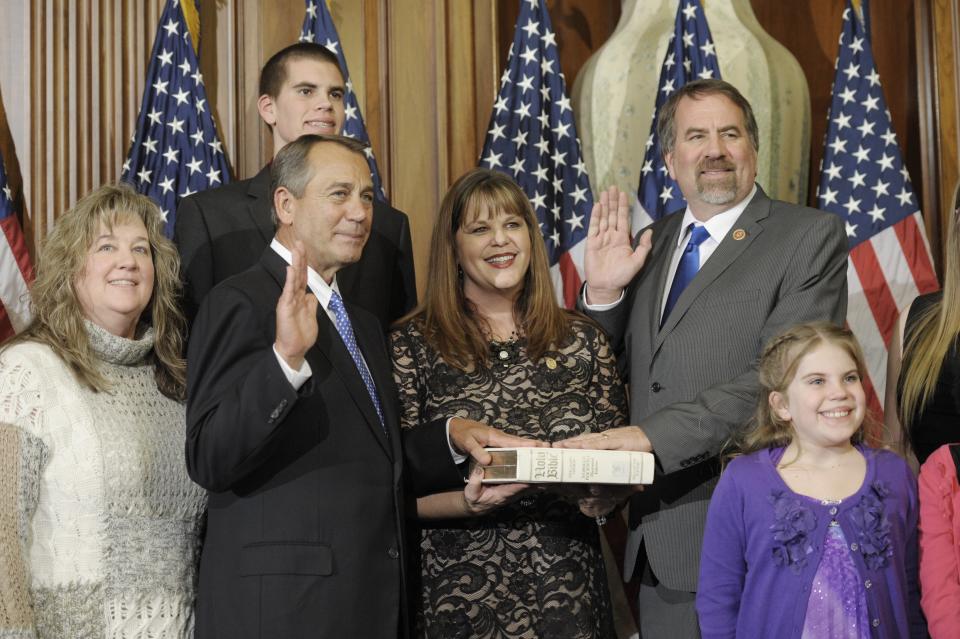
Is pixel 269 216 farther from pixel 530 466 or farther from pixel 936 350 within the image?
pixel 936 350

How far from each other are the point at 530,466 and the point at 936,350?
1235 millimetres

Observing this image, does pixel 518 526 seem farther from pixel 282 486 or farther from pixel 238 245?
pixel 238 245

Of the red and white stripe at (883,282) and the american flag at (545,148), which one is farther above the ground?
the american flag at (545,148)

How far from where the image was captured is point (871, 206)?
4.74 metres

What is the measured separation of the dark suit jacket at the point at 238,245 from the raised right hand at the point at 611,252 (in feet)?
2.18

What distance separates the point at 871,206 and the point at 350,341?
273 cm

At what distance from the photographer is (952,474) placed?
2834 millimetres

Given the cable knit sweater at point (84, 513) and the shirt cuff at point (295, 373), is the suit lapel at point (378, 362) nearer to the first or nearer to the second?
the shirt cuff at point (295, 373)

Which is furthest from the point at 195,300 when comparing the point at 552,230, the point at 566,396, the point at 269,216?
the point at 552,230

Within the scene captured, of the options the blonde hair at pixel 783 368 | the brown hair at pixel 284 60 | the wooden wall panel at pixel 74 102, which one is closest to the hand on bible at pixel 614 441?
the blonde hair at pixel 783 368

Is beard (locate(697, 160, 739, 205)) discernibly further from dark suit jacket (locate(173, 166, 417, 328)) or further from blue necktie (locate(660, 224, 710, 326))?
dark suit jacket (locate(173, 166, 417, 328))

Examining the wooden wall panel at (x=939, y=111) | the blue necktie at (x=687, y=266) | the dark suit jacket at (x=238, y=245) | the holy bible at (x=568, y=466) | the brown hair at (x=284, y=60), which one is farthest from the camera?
the wooden wall panel at (x=939, y=111)

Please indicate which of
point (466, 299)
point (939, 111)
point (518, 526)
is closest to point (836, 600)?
point (518, 526)

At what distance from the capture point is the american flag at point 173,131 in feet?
14.6
